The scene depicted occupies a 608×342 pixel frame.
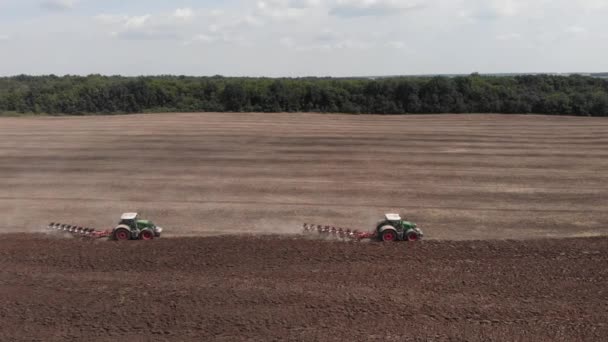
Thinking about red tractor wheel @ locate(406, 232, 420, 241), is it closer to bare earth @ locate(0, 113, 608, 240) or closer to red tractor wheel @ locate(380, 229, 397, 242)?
red tractor wheel @ locate(380, 229, 397, 242)

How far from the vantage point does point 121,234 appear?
16.5 metres

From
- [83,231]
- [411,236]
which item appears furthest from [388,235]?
[83,231]

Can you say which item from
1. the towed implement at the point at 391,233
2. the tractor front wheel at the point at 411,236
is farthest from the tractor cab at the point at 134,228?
the tractor front wheel at the point at 411,236

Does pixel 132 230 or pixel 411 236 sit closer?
pixel 411 236

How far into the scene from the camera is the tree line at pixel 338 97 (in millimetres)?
62594

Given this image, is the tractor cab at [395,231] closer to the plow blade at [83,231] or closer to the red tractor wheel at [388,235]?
the red tractor wheel at [388,235]

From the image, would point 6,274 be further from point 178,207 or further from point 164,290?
point 178,207

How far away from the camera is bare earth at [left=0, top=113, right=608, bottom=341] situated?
35.9 feet

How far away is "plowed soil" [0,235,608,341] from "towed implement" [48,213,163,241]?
844mm

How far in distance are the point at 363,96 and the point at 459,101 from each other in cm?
1265

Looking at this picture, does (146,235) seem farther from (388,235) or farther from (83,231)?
(388,235)

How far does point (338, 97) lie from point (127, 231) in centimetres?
5475

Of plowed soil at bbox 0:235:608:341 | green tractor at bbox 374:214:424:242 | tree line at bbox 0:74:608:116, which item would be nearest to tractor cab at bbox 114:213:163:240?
plowed soil at bbox 0:235:608:341

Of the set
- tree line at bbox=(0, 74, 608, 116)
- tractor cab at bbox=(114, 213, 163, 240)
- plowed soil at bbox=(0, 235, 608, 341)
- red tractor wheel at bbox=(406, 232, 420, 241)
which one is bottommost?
plowed soil at bbox=(0, 235, 608, 341)
